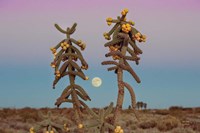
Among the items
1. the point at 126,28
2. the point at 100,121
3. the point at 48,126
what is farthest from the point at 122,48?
the point at 48,126

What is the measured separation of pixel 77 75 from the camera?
102 inches

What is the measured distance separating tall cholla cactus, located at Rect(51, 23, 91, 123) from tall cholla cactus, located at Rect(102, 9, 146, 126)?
199mm

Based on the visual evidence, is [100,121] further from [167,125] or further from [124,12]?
[167,125]

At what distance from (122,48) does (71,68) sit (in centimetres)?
37

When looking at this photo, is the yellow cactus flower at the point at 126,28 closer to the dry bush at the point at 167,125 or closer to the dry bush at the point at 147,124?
the dry bush at the point at 167,125

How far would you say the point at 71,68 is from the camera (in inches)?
104

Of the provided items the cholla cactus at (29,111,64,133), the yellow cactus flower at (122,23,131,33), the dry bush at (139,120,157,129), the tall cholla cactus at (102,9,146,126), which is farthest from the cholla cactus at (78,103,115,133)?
the dry bush at (139,120,157,129)

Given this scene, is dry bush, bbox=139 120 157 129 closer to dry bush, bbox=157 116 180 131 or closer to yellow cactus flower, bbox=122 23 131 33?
dry bush, bbox=157 116 180 131

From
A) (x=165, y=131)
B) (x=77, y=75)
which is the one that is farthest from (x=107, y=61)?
(x=165, y=131)

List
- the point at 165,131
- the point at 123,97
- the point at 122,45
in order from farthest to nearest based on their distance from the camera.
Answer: the point at 165,131 < the point at 122,45 < the point at 123,97

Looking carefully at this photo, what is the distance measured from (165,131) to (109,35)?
60.6 feet

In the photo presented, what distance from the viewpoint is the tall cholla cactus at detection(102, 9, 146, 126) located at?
2.42 metres

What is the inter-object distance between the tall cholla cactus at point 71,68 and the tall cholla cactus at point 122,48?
0.20 metres

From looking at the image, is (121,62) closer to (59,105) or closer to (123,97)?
(123,97)
